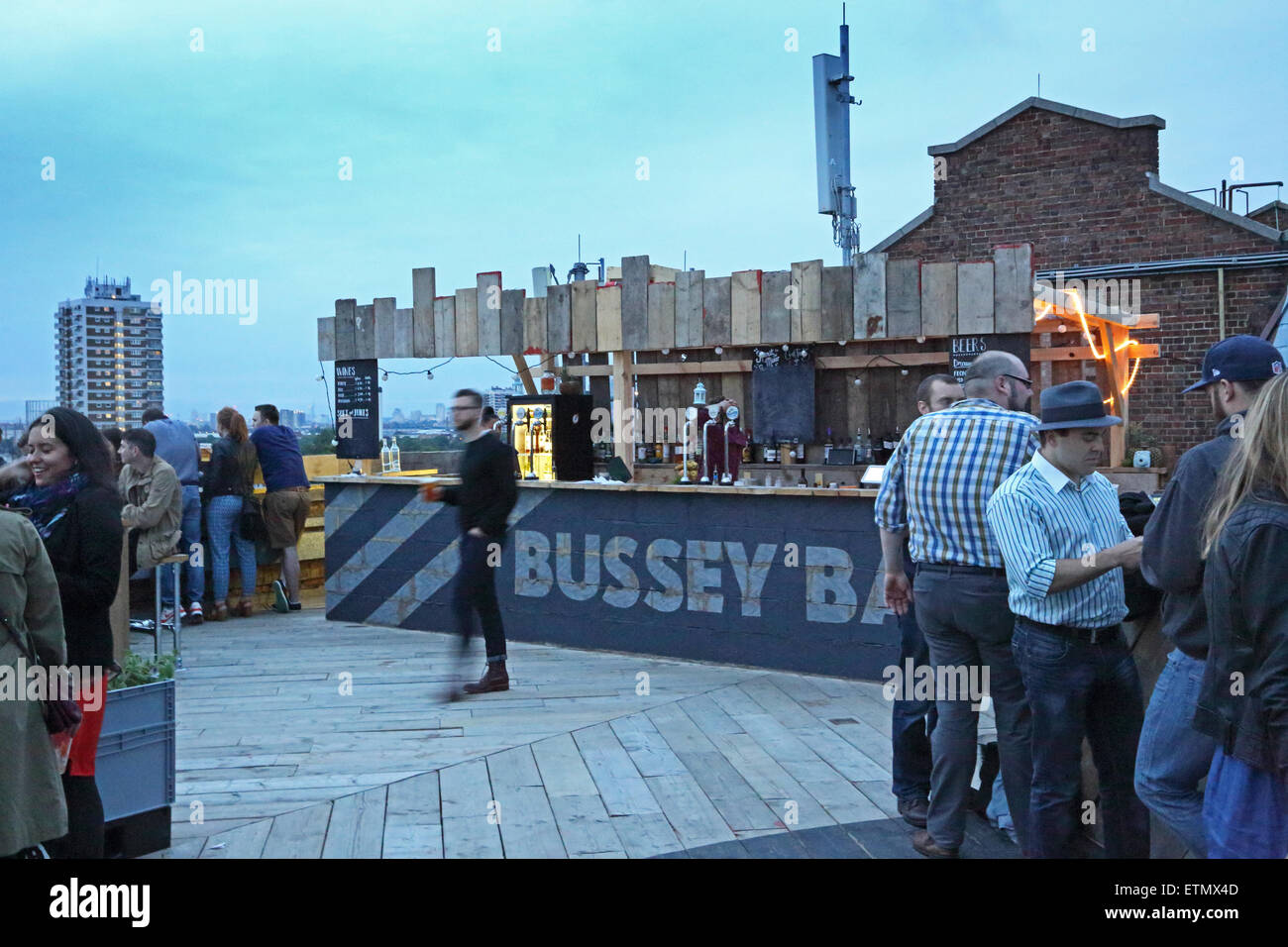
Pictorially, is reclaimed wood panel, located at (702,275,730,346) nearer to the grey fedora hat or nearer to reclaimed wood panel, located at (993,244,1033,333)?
reclaimed wood panel, located at (993,244,1033,333)

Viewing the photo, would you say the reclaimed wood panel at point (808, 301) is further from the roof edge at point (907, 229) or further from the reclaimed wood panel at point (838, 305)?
the roof edge at point (907, 229)

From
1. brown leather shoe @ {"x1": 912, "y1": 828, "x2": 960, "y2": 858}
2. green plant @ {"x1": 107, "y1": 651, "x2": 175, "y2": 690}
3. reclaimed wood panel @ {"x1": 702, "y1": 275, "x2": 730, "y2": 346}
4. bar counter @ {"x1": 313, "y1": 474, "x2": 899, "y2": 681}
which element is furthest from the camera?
reclaimed wood panel @ {"x1": 702, "y1": 275, "x2": 730, "y2": 346}

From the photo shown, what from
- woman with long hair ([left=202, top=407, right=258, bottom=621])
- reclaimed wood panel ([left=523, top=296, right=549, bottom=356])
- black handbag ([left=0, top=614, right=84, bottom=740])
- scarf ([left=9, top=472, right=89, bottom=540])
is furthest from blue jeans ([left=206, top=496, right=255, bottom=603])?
black handbag ([left=0, top=614, right=84, bottom=740])

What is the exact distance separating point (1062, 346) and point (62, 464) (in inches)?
364

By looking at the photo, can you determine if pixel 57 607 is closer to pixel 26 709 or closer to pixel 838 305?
pixel 26 709

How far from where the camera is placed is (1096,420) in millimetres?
3213

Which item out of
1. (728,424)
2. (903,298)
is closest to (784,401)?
(728,424)

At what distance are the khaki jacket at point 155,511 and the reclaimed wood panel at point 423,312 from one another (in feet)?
8.61

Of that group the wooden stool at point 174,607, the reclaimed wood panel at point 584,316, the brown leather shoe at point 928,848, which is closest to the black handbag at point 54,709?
the brown leather shoe at point 928,848

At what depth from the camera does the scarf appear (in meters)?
3.53

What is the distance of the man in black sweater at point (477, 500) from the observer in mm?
6262

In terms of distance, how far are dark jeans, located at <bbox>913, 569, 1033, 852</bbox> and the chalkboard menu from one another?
6.83 m

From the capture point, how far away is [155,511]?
7133 millimetres
